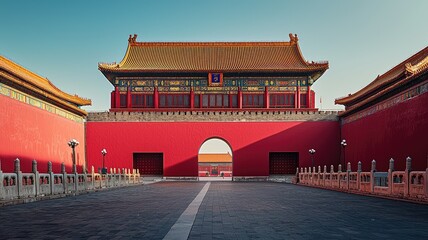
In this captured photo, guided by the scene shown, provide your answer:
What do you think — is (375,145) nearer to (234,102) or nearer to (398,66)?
(398,66)

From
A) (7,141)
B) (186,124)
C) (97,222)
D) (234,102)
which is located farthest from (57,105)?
(97,222)

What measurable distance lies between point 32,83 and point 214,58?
15.4 metres

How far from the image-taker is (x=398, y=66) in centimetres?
2367

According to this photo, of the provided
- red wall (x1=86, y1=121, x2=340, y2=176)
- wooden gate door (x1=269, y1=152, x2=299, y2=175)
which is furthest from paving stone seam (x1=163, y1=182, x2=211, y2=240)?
wooden gate door (x1=269, y1=152, x2=299, y2=175)

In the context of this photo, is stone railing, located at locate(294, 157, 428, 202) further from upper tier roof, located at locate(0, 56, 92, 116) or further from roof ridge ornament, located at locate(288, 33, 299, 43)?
roof ridge ornament, located at locate(288, 33, 299, 43)

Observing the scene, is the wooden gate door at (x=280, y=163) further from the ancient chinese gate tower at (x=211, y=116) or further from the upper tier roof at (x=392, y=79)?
the upper tier roof at (x=392, y=79)

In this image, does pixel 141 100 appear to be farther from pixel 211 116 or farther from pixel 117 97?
pixel 211 116

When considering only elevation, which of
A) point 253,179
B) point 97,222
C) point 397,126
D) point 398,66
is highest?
point 398,66

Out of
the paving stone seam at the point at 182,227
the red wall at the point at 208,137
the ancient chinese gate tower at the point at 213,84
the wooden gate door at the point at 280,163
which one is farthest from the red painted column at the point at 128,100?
the paving stone seam at the point at 182,227

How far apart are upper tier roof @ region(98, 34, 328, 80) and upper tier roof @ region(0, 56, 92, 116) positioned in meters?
3.19

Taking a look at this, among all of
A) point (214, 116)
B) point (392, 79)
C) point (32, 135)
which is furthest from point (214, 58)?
point (32, 135)

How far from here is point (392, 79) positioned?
21625mm

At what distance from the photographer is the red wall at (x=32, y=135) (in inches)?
709

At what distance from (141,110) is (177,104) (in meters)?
3.07
